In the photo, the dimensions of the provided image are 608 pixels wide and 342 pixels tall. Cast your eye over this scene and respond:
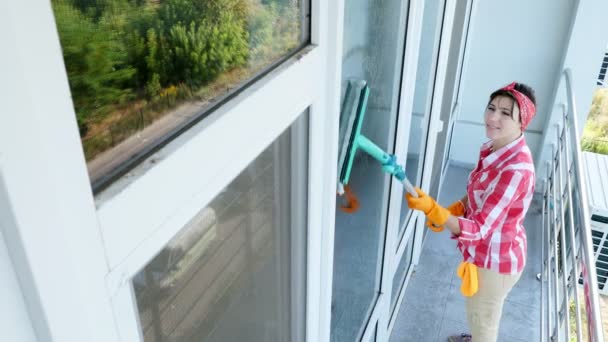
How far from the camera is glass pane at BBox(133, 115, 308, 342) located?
1.87 feet

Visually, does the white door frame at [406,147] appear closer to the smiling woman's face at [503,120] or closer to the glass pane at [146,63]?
the smiling woman's face at [503,120]

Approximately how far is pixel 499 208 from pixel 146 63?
1468mm

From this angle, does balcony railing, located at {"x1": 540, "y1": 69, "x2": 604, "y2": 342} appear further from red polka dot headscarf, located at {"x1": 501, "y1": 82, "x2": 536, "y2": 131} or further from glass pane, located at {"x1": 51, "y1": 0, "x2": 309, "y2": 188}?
glass pane, located at {"x1": 51, "y1": 0, "x2": 309, "y2": 188}

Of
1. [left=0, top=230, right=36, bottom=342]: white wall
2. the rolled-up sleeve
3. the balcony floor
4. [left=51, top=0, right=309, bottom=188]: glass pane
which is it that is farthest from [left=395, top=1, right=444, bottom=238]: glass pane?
[left=0, top=230, right=36, bottom=342]: white wall

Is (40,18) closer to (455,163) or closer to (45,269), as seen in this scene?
(45,269)

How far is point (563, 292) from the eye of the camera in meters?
1.93

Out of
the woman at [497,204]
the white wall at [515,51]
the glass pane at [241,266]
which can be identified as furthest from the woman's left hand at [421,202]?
the white wall at [515,51]

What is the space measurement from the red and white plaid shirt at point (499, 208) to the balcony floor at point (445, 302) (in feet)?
2.21

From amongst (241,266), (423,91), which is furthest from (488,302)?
(241,266)

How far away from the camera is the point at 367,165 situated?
60.6 inches

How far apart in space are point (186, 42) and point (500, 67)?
3267 mm

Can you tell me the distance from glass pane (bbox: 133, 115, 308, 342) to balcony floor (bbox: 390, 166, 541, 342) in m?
1.54

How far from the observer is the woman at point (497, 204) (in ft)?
5.57

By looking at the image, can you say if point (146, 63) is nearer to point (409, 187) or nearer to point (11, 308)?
point (11, 308)
